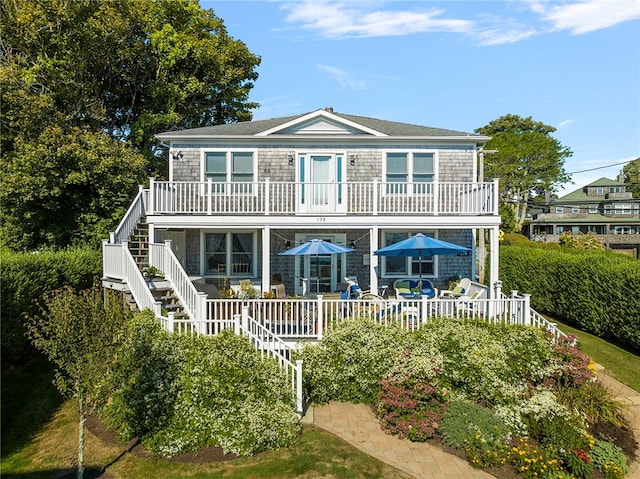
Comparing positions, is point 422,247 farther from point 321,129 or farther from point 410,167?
point 321,129

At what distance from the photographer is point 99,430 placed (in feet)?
24.3

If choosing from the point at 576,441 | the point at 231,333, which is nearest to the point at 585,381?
the point at 576,441

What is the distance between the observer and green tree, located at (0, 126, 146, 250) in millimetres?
16328

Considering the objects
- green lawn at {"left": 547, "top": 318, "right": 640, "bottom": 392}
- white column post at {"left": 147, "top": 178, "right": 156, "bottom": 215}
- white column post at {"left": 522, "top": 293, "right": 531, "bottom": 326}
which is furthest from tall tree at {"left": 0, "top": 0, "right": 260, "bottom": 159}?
green lawn at {"left": 547, "top": 318, "right": 640, "bottom": 392}

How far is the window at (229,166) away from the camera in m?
14.5

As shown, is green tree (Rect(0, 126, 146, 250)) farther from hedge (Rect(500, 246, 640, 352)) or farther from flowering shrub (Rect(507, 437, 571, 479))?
hedge (Rect(500, 246, 640, 352))

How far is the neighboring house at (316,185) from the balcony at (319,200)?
52 millimetres

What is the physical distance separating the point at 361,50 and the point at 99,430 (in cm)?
1418

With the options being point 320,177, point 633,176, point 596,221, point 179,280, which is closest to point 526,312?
point 320,177

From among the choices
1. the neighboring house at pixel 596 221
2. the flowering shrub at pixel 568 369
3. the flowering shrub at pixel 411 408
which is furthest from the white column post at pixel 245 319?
the neighboring house at pixel 596 221

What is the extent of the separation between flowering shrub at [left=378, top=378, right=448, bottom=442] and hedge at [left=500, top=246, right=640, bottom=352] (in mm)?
7458

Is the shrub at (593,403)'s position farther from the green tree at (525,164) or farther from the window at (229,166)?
the green tree at (525,164)

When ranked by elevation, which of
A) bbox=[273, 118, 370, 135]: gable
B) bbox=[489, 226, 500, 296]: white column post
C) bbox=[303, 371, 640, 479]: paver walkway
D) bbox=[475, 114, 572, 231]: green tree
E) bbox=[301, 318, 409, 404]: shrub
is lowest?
bbox=[303, 371, 640, 479]: paver walkway

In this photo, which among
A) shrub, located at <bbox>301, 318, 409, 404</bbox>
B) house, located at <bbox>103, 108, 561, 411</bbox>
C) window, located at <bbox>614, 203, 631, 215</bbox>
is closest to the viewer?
shrub, located at <bbox>301, 318, 409, 404</bbox>
